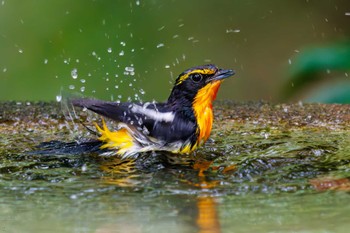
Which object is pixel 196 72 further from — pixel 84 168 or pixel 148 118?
pixel 84 168

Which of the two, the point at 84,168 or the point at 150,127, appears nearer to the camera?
the point at 84,168

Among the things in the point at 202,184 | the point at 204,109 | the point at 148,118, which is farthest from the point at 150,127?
the point at 202,184

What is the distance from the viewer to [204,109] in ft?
15.3

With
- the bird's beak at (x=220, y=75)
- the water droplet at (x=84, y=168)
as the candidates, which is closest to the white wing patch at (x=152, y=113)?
the bird's beak at (x=220, y=75)

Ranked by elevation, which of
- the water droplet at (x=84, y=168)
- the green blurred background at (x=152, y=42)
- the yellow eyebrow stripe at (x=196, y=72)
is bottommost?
the water droplet at (x=84, y=168)

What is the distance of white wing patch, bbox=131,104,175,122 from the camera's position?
452cm

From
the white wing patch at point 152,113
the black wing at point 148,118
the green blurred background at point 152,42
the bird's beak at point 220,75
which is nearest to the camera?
the black wing at point 148,118

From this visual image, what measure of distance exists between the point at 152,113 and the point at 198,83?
1.36 feet

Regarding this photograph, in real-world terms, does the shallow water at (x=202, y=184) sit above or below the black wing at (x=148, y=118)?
below

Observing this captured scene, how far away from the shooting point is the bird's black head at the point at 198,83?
4.76 m

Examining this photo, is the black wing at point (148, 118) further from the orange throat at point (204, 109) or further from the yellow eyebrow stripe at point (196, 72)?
the yellow eyebrow stripe at point (196, 72)

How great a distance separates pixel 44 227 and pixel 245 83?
24.2ft

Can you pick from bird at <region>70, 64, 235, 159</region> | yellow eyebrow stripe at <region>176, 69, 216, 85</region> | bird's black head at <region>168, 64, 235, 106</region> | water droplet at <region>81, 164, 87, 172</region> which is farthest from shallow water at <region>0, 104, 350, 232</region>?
yellow eyebrow stripe at <region>176, 69, 216, 85</region>

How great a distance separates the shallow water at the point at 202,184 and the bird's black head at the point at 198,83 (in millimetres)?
262
